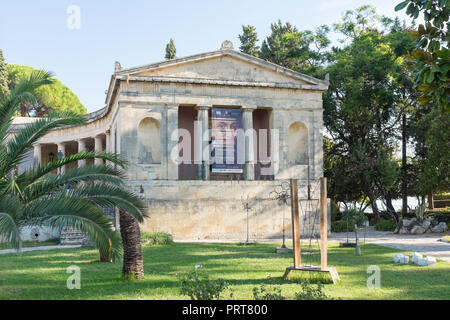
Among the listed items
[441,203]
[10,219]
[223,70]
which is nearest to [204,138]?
[223,70]

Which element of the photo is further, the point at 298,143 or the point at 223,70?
the point at 298,143

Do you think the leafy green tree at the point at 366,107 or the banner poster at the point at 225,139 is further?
the leafy green tree at the point at 366,107

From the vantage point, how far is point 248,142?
30.8 m

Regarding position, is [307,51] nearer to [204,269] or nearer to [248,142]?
[248,142]

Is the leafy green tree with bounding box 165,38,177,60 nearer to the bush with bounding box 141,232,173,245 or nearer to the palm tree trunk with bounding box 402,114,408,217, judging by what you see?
the palm tree trunk with bounding box 402,114,408,217

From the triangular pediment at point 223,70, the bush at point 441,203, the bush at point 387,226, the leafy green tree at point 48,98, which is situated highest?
the leafy green tree at point 48,98

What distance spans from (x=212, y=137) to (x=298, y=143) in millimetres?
6614

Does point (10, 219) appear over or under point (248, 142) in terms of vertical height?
under

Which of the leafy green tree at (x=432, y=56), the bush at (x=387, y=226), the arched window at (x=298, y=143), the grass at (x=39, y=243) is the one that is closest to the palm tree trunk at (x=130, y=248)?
the leafy green tree at (x=432, y=56)

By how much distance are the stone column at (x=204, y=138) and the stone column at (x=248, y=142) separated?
249 cm

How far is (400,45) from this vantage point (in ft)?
119

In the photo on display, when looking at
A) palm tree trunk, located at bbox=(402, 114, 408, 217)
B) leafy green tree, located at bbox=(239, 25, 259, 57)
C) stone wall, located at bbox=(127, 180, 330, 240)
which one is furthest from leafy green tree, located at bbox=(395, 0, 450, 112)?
leafy green tree, located at bbox=(239, 25, 259, 57)

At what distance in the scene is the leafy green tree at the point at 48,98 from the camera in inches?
2206

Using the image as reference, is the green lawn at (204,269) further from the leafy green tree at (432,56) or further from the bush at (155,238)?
the leafy green tree at (432,56)
